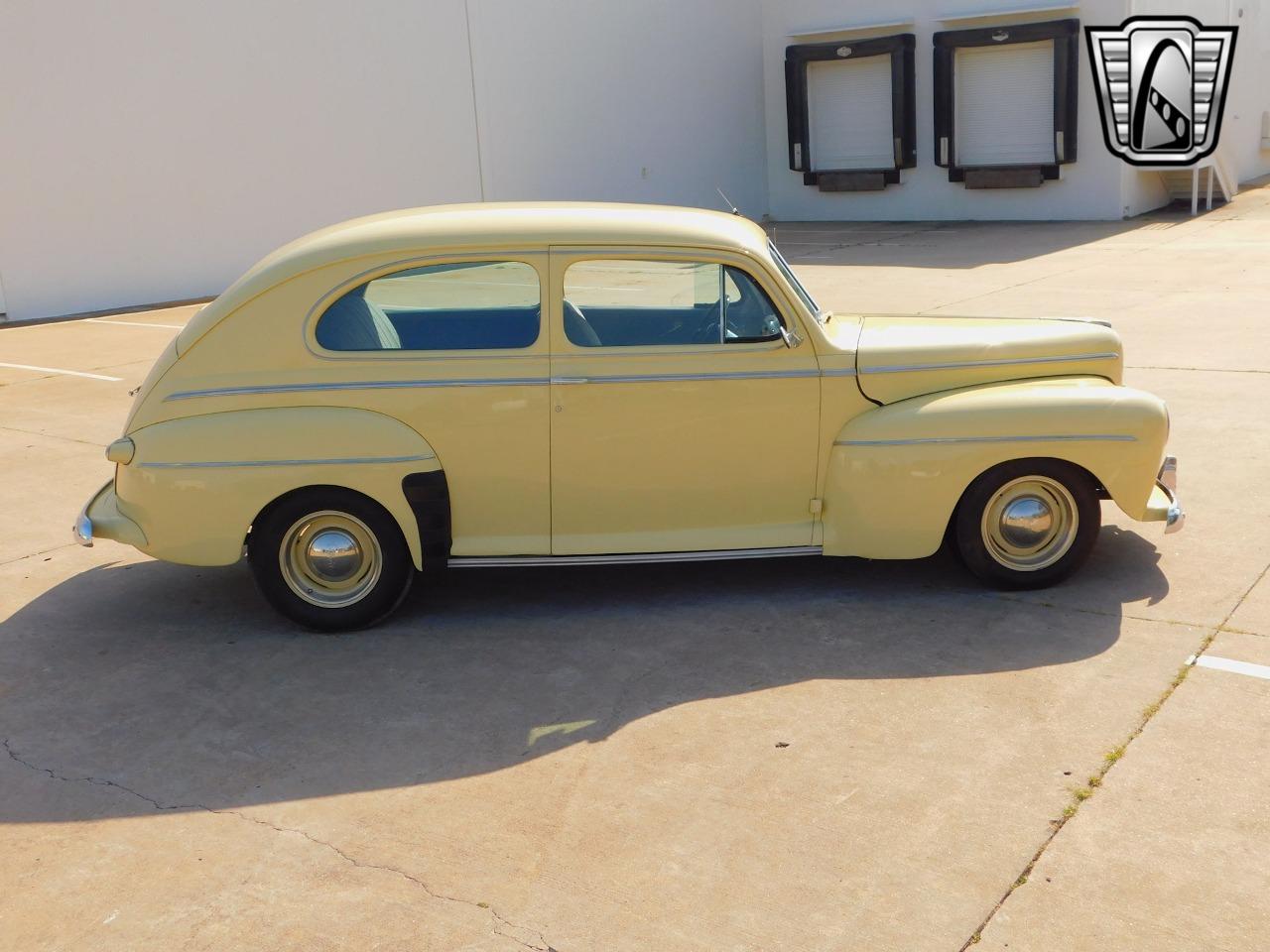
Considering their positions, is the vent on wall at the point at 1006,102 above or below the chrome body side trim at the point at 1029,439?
above

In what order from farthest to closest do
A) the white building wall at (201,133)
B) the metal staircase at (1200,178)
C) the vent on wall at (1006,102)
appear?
the metal staircase at (1200,178) < the vent on wall at (1006,102) < the white building wall at (201,133)

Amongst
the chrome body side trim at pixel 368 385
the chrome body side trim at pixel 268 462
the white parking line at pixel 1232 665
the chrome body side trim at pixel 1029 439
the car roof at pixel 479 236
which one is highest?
the car roof at pixel 479 236

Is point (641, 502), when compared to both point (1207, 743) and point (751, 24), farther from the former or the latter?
point (751, 24)

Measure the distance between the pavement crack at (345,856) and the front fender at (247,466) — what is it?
1.10 m

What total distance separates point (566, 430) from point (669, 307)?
697mm

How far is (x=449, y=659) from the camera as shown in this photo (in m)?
5.25

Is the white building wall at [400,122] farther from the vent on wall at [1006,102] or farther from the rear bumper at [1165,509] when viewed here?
the rear bumper at [1165,509]

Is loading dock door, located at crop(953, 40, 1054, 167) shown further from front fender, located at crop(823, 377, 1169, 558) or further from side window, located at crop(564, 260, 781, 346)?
side window, located at crop(564, 260, 781, 346)

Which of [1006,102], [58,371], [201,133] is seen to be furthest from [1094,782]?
[1006,102]

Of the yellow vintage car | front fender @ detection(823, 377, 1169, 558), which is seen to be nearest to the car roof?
the yellow vintage car

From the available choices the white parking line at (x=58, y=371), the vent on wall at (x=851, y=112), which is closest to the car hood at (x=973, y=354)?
the white parking line at (x=58, y=371)

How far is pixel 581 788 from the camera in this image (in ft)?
13.8

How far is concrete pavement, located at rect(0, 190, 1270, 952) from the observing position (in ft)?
11.7

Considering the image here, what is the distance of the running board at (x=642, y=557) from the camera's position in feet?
18.1
